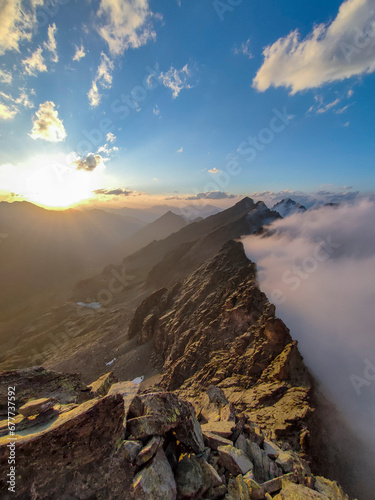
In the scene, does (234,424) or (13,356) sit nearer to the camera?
(234,424)

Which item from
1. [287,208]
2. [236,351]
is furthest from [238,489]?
[287,208]

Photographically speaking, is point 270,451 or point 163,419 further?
point 270,451

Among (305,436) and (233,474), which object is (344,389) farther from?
(233,474)

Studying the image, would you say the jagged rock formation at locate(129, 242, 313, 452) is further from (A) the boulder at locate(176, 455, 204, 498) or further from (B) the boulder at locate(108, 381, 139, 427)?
(A) the boulder at locate(176, 455, 204, 498)

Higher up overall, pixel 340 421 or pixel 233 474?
pixel 233 474

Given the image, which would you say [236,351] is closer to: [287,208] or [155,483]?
[155,483]

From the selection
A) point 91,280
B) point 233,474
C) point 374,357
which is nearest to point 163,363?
point 233,474

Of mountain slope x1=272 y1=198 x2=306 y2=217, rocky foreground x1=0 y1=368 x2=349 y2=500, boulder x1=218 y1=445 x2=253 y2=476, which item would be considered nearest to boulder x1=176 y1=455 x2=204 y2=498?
rocky foreground x1=0 y1=368 x2=349 y2=500
